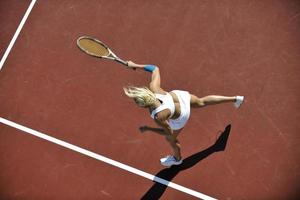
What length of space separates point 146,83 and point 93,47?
118 cm

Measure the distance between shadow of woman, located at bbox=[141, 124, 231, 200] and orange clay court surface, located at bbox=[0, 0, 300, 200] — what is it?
2 centimetres

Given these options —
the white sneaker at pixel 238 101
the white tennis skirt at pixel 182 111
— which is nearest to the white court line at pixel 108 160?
the white tennis skirt at pixel 182 111

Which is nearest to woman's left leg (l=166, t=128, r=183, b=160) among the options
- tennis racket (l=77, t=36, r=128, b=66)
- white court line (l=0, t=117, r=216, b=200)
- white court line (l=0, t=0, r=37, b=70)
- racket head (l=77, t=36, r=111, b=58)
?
white court line (l=0, t=117, r=216, b=200)

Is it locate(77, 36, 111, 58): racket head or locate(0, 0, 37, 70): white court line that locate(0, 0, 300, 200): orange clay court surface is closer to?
locate(0, 0, 37, 70): white court line

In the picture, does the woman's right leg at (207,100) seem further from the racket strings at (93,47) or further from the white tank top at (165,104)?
the racket strings at (93,47)

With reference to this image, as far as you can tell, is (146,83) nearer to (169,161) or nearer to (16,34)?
(169,161)

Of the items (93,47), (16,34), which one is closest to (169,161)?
(93,47)

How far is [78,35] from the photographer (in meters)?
7.85

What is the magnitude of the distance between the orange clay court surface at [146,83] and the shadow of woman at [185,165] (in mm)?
17

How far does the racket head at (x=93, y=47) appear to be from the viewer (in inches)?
275

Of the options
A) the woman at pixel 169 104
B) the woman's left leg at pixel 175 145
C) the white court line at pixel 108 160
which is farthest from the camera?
the white court line at pixel 108 160

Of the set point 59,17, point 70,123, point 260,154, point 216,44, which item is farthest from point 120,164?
point 59,17

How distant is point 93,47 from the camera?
7082 mm

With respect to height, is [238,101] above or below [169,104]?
below
